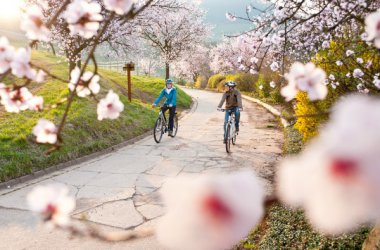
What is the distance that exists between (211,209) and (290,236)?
4.32m

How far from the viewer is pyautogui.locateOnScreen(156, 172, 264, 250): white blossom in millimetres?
605

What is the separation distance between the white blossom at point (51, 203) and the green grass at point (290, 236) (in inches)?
149

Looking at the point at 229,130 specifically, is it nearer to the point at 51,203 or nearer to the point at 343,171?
the point at 51,203

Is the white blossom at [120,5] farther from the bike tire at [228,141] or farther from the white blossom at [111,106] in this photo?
the bike tire at [228,141]

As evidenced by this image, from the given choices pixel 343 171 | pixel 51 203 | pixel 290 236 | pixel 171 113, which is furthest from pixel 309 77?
pixel 171 113

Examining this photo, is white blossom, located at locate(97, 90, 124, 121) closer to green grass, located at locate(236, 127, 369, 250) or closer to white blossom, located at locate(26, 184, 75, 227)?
white blossom, located at locate(26, 184, 75, 227)

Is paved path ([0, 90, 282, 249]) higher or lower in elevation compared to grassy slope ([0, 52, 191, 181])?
lower

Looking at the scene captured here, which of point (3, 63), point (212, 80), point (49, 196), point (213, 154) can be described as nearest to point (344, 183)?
point (49, 196)

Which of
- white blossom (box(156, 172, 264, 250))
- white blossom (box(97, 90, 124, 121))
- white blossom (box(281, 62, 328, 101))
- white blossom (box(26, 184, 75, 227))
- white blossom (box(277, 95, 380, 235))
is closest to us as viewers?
white blossom (box(277, 95, 380, 235))

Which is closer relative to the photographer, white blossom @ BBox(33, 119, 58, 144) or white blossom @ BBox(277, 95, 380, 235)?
white blossom @ BBox(277, 95, 380, 235)

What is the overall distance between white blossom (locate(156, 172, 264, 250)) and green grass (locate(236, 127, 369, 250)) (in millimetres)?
3948

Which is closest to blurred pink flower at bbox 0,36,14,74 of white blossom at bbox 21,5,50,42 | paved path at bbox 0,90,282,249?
white blossom at bbox 21,5,50,42

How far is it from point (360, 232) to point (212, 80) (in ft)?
122

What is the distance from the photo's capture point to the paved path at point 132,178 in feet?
16.5
